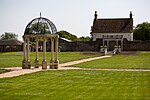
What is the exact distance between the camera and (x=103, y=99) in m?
12.1

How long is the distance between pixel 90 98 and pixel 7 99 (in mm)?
2731

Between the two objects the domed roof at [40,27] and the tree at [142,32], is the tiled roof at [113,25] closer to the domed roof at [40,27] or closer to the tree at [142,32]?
the tree at [142,32]

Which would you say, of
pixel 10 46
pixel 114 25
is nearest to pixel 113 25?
pixel 114 25

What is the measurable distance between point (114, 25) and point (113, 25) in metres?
0.25

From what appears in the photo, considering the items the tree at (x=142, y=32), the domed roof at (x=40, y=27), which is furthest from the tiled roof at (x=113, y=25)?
the domed roof at (x=40, y=27)

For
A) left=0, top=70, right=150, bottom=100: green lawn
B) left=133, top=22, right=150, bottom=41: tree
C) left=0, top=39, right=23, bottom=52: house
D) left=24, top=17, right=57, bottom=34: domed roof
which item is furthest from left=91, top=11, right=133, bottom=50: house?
left=0, top=70, right=150, bottom=100: green lawn

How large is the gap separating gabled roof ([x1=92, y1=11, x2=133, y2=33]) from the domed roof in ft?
201

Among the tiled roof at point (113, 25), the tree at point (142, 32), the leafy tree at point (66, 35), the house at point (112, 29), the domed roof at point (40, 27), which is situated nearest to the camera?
the domed roof at point (40, 27)

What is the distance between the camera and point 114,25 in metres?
89.9

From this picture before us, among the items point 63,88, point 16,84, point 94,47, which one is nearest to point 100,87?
point 63,88

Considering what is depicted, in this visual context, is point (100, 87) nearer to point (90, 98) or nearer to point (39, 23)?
point (90, 98)

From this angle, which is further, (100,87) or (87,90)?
(100,87)

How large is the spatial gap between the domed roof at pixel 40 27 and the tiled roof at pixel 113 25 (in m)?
61.4

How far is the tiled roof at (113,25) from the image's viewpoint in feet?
291
